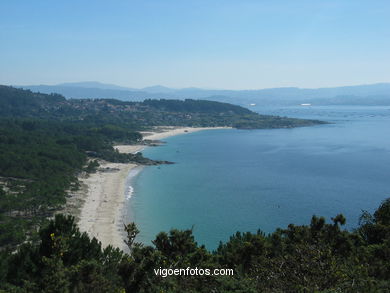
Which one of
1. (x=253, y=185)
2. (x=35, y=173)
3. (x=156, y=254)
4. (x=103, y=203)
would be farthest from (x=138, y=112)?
(x=156, y=254)

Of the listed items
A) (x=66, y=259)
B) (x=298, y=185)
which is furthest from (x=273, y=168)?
(x=66, y=259)

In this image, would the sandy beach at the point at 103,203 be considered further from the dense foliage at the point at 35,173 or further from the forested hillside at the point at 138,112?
the forested hillside at the point at 138,112

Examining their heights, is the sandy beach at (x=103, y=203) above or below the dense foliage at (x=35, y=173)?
below

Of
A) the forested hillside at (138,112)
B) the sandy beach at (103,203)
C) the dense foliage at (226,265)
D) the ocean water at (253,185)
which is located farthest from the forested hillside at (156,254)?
the forested hillside at (138,112)

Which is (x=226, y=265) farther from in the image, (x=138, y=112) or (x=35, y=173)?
(x=138, y=112)

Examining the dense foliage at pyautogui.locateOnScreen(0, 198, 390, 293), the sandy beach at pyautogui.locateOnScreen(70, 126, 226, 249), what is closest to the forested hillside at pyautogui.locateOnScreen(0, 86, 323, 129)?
the sandy beach at pyautogui.locateOnScreen(70, 126, 226, 249)

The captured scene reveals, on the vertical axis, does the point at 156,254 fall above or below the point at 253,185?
above
